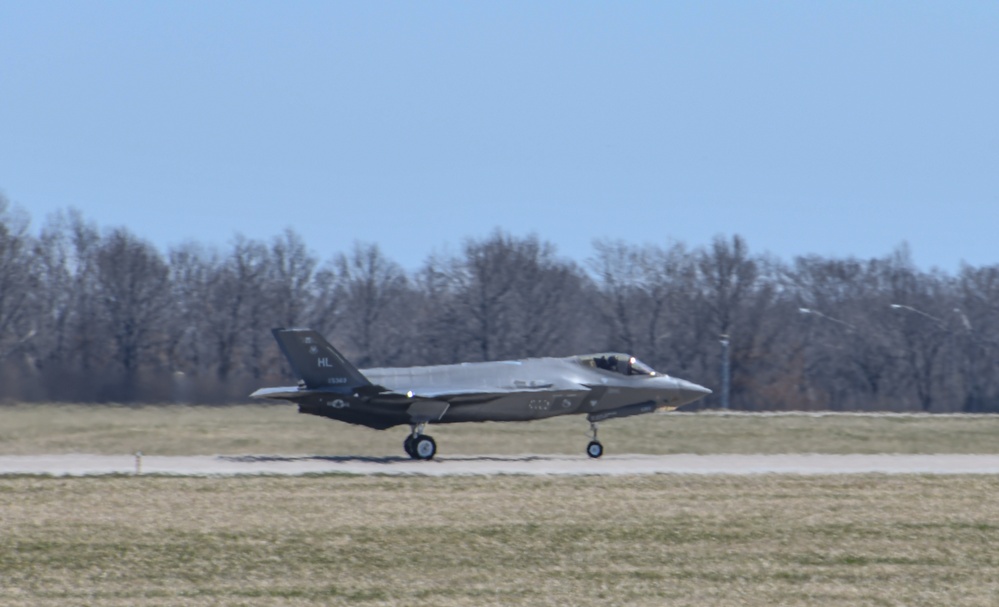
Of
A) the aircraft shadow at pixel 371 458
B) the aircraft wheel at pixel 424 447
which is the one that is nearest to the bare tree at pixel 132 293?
the aircraft shadow at pixel 371 458

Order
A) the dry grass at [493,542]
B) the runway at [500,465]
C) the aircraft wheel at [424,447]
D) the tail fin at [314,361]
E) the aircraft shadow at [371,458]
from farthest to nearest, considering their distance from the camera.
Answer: the aircraft wheel at [424,447] → the aircraft shadow at [371,458] → the tail fin at [314,361] → the runway at [500,465] → the dry grass at [493,542]

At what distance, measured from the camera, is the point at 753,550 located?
51.0 feet

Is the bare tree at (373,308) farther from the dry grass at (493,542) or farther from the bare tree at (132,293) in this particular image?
the dry grass at (493,542)

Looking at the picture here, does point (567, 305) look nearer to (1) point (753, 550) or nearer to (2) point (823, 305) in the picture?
(2) point (823, 305)

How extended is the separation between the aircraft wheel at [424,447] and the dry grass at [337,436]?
7.49ft

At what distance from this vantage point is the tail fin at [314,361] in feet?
90.7

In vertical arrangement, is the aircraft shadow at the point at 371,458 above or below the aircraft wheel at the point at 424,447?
below

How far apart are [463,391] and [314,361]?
3461 mm

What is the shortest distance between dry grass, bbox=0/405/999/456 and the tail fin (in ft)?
11.1

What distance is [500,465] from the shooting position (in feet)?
90.7

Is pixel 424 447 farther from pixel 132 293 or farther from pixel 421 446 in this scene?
pixel 132 293

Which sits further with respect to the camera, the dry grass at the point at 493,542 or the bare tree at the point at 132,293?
the bare tree at the point at 132,293

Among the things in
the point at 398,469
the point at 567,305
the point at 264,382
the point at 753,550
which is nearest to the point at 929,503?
the point at 753,550

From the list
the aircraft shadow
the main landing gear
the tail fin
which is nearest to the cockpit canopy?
the aircraft shadow
